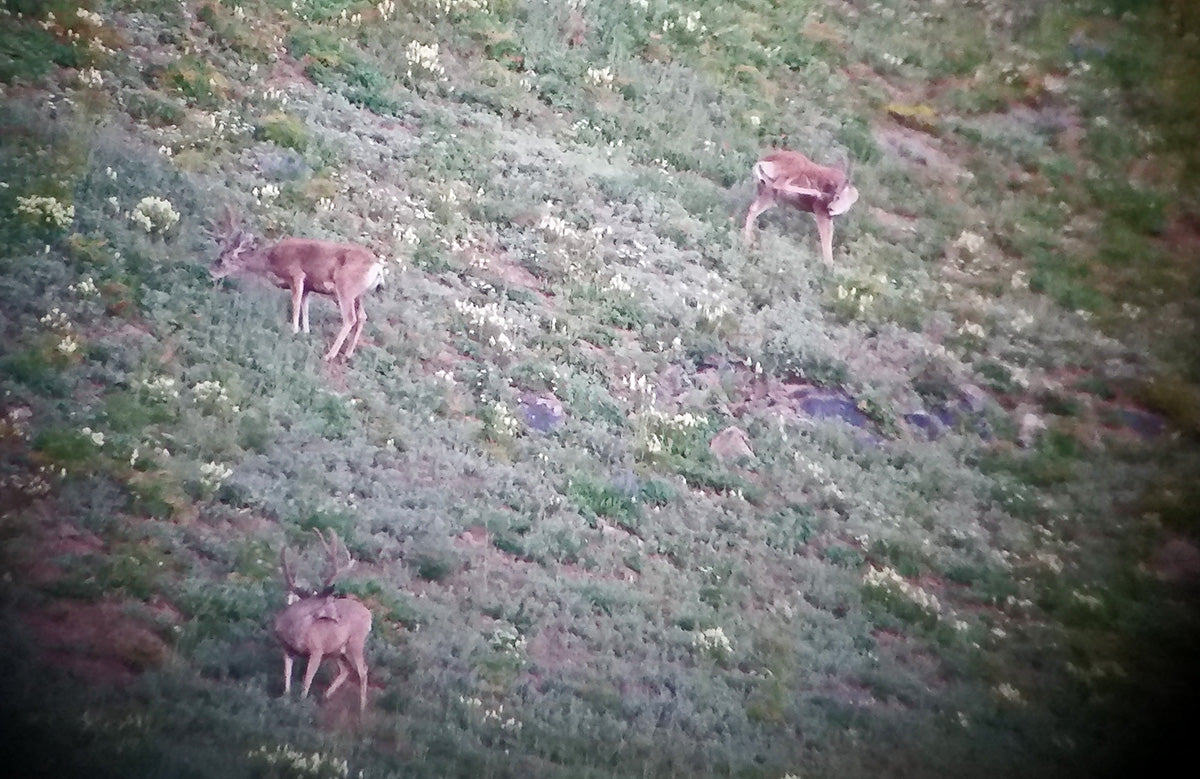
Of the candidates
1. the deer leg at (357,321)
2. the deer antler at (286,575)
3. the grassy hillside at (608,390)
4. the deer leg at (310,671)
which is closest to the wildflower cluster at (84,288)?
the grassy hillside at (608,390)

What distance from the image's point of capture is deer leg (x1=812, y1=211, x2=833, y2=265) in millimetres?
2443

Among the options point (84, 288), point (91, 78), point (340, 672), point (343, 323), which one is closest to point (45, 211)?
point (84, 288)

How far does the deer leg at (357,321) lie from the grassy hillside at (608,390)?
1.0 inches

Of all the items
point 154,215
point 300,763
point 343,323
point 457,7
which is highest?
point 457,7

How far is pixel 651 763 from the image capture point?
2189 millimetres

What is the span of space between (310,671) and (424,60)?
134 cm

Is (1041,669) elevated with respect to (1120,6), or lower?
lower

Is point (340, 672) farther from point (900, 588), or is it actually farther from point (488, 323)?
point (900, 588)

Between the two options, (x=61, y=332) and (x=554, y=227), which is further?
(x=554, y=227)

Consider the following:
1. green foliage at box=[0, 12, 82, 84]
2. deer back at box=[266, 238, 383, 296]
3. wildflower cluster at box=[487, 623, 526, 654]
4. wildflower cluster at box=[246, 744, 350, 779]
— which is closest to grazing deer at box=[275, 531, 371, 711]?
wildflower cluster at box=[246, 744, 350, 779]

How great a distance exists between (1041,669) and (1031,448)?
499 mm

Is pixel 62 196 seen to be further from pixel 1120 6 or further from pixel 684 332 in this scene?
pixel 1120 6

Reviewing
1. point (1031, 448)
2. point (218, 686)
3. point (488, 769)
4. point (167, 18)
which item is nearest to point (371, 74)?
point (167, 18)

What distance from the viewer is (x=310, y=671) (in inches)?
81.4
